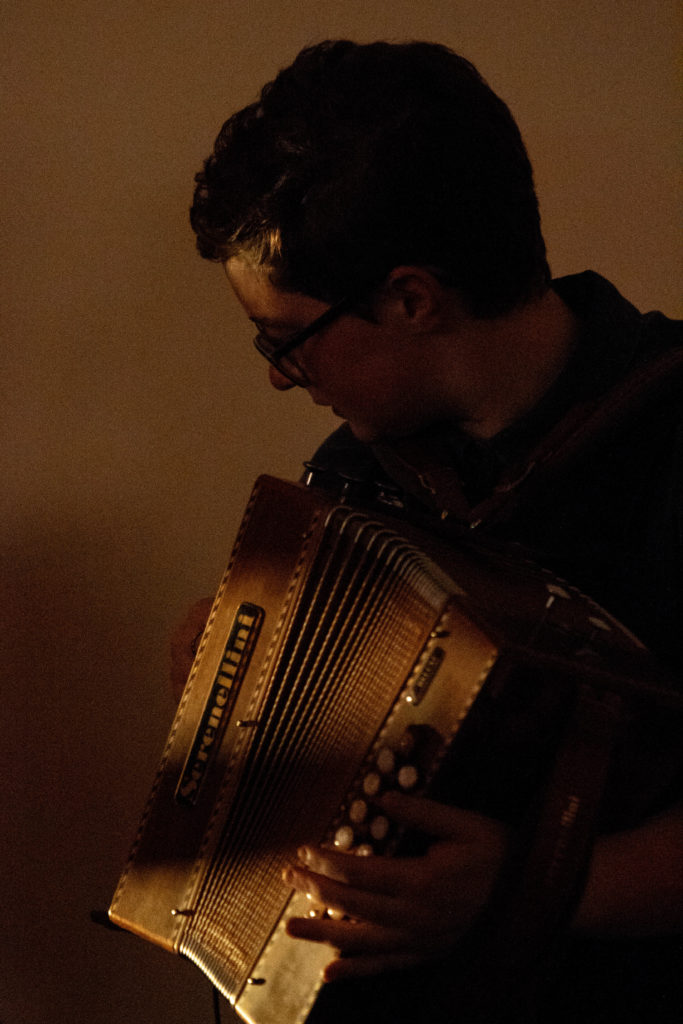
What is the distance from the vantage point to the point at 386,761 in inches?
28.9

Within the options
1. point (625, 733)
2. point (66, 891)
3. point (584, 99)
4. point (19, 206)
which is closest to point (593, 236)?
point (584, 99)

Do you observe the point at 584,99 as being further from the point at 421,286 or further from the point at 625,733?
the point at 625,733

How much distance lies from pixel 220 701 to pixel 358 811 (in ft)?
0.68

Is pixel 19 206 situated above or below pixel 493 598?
above

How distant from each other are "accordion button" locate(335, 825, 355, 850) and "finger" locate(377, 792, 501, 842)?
0.14 ft

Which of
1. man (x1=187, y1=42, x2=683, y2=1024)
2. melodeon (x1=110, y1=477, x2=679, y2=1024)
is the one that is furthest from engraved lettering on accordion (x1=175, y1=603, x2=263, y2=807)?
man (x1=187, y1=42, x2=683, y2=1024)

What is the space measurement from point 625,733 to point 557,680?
8 centimetres

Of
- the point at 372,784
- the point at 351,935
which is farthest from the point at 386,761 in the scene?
the point at 351,935

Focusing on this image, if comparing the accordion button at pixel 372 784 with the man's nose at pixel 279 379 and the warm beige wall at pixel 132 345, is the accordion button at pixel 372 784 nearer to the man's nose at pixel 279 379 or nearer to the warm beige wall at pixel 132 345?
the man's nose at pixel 279 379

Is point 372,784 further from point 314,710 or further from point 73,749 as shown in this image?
point 73,749

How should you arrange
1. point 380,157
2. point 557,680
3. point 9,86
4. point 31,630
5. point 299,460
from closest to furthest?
point 557,680 → point 380,157 → point 9,86 → point 31,630 → point 299,460

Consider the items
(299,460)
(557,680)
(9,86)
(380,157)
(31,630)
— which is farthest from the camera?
(299,460)

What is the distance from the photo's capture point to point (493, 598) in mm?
759

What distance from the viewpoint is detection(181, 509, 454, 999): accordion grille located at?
765 mm
